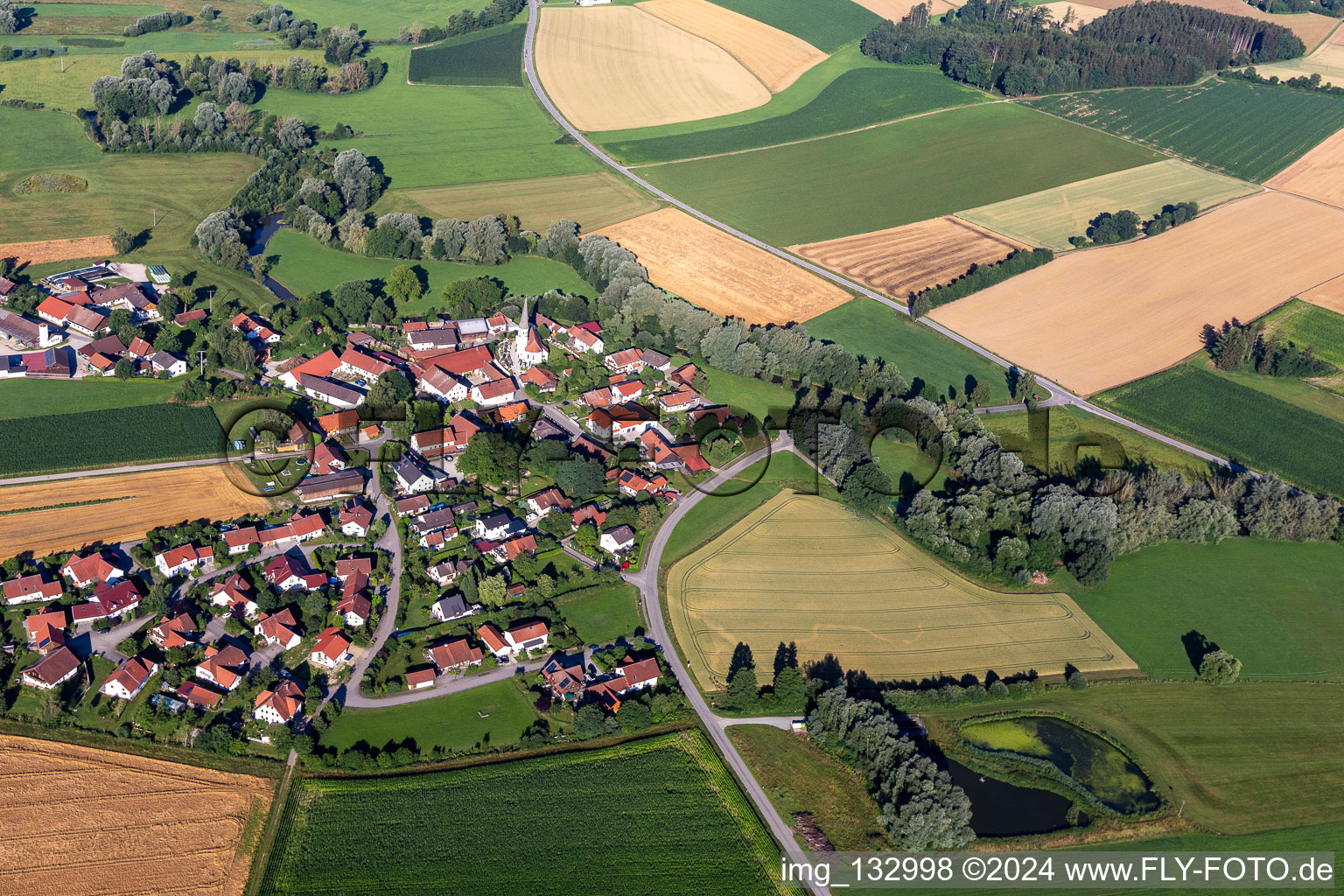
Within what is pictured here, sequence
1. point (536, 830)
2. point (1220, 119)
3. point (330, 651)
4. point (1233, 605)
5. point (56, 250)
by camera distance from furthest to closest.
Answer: point (1220, 119)
point (56, 250)
point (1233, 605)
point (330, 651)
point (536, 830)

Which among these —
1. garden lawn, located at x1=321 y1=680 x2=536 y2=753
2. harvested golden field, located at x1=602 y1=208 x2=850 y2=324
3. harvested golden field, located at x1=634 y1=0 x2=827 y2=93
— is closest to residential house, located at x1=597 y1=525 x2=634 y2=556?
garden lawn, located at x1=321 y1=680 x2=536 y2=753

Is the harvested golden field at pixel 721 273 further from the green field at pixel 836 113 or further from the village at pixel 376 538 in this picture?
the green field at pixel 836 113

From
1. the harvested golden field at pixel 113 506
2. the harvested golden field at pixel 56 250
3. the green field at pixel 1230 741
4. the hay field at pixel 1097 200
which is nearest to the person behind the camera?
the green field at pixel 1230 741

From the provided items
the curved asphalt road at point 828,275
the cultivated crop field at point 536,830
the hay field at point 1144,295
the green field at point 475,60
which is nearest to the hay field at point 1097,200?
the hay field at point 1144,295

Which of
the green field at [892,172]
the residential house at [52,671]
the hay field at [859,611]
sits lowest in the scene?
the hay field at [859,611]

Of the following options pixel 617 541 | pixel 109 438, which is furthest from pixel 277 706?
pixel 109 438

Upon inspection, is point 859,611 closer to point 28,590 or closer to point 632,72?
point 28,590
